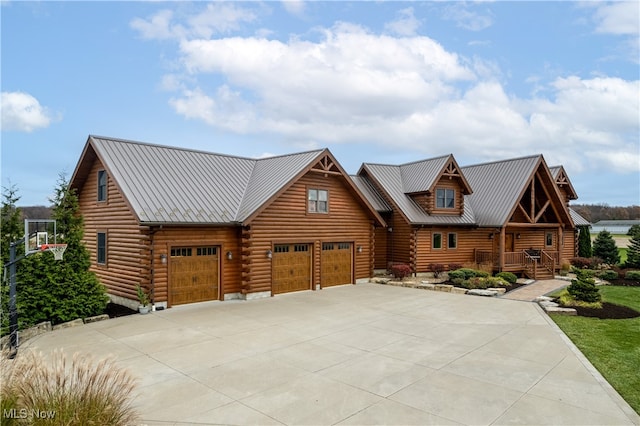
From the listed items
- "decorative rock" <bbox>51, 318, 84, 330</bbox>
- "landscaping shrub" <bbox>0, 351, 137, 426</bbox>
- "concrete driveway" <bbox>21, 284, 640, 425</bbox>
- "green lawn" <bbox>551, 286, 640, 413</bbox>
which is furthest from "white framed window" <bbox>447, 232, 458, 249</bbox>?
"landscaping shrub" <bbox>0, 351, 137, 426</bbox>

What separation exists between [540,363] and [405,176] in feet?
61.7

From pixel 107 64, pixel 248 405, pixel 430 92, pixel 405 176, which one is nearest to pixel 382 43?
pixel 430 92

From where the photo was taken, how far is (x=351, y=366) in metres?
8.45

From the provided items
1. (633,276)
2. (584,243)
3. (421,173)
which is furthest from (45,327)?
(584,243)

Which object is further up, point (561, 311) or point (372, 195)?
point (372, 195)

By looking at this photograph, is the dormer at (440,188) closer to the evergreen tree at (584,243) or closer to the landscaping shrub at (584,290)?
the landscaping shrub at (584,290)

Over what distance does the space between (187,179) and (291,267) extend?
5845 millimetres

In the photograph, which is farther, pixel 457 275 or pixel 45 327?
pixel 457 275

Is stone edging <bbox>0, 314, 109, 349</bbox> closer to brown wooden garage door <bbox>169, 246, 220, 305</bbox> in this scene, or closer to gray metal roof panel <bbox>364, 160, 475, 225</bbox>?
brown wooden garage door <bbox>169, 246, 220, 305</bbox>

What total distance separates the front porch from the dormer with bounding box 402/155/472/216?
3.11m

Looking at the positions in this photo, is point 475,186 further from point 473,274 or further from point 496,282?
point 496,282

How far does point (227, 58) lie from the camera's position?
19312 mm

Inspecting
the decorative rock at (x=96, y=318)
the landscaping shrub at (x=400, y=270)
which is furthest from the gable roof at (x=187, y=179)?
the landscaping shrub at (x=400, y=270)

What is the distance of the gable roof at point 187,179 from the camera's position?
1458 centimetres
